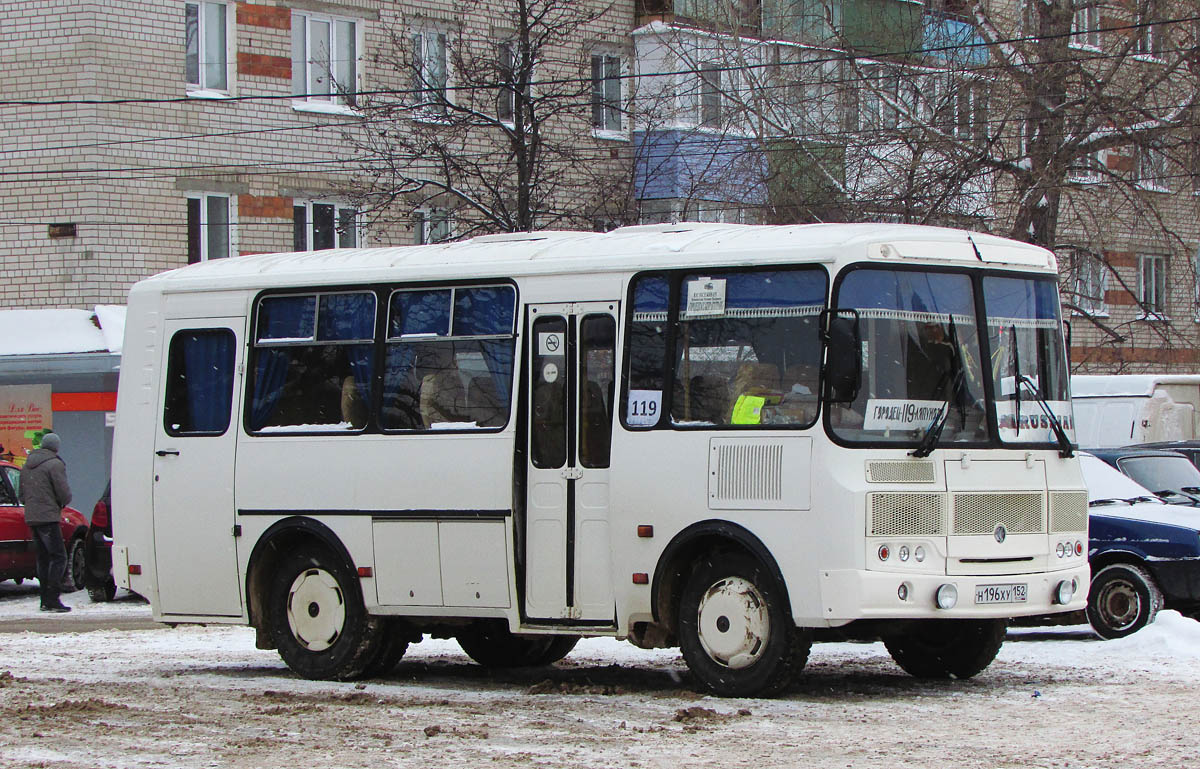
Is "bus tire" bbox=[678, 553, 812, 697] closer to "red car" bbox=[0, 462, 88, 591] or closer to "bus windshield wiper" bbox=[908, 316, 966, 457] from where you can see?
"bus windshield wiper" bbox=[908, 316, 966, 457]

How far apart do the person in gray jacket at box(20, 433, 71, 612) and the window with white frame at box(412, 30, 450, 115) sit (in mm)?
7367

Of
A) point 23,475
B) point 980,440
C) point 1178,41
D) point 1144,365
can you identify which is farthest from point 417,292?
point 1144,365

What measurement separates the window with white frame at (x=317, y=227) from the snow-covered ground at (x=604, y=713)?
16586mm

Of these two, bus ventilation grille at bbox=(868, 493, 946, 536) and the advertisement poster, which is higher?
the advertisement poster

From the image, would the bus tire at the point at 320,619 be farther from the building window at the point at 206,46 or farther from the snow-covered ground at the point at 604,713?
the building window at the point at 206,46

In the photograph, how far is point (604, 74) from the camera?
3291 cm

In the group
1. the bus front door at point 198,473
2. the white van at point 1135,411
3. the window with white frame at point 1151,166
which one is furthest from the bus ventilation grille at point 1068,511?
the window with white frame at point 1151,166

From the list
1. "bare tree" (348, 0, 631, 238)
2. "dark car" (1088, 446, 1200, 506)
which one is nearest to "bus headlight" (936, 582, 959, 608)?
"dark car" (1088, 446, 1200, 506)

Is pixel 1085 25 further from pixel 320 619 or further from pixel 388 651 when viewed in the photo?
pixel 320 619

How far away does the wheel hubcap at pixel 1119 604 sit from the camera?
1491cm

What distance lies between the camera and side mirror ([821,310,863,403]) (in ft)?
34.4

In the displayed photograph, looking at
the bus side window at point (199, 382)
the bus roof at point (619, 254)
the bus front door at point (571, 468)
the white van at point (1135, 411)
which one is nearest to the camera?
the bus roof at point (619, 254)

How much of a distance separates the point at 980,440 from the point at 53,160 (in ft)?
66.9

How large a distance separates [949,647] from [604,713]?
2.78 metres
